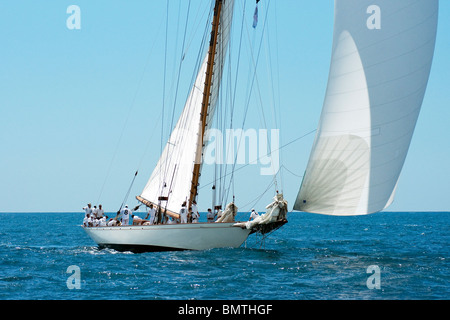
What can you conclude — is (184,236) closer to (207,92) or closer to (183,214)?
(183,214)

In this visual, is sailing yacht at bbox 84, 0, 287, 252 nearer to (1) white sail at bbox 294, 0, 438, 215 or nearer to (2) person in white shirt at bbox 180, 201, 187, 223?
(2) person in white shirt at bbox 180, 201, 187, 223

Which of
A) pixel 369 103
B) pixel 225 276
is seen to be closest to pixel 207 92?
pixel 369 103

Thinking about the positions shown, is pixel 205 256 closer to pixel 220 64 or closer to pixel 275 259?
pixel 275 259

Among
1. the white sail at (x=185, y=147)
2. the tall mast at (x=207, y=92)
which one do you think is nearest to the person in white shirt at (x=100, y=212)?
the white sail at (x=185, y=147)

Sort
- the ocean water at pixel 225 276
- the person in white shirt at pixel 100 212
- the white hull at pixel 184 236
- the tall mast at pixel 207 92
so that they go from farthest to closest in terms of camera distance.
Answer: the person in white shirt at pixel 100 212, the tall mast at pixel 207 92, the white hull at pixel 184 236, the ocean water at pixel 225 276

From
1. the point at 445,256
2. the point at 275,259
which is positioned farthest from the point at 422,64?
the point at 445,256

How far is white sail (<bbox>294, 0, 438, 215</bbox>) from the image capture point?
21891 millimetres

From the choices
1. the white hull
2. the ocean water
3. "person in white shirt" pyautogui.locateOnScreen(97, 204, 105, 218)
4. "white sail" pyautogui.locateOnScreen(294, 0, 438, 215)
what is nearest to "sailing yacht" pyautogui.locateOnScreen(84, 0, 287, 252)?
the white hull

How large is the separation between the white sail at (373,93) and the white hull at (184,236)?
20.7ft

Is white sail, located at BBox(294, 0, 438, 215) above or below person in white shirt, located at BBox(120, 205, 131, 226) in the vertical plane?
above

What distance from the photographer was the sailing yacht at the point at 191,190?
27.6 meters

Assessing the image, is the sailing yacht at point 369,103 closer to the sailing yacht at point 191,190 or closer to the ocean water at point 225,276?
the ocean water at point 225,276

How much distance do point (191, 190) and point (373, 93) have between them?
12351mm
